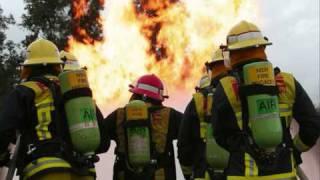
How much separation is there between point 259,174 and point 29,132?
2389 millimetres

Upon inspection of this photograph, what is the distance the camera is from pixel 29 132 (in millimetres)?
6555

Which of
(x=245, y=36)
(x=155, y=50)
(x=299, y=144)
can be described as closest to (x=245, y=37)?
(x=245, y=36)

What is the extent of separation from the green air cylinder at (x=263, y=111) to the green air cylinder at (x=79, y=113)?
1.67 meters

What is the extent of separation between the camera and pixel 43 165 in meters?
6.37

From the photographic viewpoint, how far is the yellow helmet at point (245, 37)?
596 cm

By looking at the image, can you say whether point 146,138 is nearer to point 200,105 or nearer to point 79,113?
point 200,105

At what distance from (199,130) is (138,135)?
81cm

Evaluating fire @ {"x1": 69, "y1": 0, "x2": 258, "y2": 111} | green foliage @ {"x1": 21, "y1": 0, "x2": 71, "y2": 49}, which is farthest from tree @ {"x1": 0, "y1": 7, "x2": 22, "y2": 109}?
fire @ {"x1": 69, "y1": 0, "x2": 258, "y2": 111}

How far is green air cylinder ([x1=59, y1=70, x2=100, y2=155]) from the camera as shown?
21.1 feet

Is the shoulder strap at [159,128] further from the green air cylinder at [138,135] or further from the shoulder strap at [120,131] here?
the shoulder strap at [120,131]

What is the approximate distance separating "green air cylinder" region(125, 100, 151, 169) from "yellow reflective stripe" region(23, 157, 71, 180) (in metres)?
1.66

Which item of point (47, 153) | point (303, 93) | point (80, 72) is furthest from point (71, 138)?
point (303, 93)

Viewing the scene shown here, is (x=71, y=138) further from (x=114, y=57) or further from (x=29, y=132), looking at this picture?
(x=114, y=57)

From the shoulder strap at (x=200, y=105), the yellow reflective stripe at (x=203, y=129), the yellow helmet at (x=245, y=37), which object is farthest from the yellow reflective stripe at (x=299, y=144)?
the shoulder strap at (x=200, y=105)
